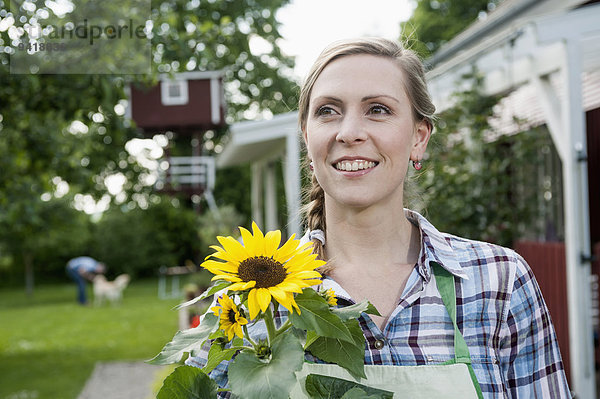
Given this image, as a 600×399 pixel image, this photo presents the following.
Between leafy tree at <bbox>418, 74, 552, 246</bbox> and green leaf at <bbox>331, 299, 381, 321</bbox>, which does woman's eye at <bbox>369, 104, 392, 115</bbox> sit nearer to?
green leaf at <bbox>331, 299, 381, 321</bbox>

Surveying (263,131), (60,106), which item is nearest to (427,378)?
(60,106)

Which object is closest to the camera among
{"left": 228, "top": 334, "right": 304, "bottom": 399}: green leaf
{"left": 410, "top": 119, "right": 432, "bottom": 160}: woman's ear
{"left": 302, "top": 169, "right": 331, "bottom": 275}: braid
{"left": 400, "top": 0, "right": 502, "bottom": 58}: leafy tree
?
{"left": 228, "top": 334, "right": 304, "bottom": 399}: green leaf

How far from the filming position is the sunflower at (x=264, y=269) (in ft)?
3.44

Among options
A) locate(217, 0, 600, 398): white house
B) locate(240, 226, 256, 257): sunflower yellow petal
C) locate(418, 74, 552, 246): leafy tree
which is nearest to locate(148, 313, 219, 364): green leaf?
locate(240, 226, 256, 257): sunflower yellow petal

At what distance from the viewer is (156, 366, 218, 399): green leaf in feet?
3.68

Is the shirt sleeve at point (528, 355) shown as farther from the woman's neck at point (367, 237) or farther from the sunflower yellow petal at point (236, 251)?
the sunflower yellow petal at point (236, 251)

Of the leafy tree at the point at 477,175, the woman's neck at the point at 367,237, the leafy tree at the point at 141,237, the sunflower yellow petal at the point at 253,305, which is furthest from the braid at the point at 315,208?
the leafy tree at the point at 141,237

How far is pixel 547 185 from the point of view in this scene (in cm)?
762

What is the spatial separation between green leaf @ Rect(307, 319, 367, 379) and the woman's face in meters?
0.47

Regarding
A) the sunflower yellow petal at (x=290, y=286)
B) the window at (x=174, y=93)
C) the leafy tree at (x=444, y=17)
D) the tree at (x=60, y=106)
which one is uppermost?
the leafy tree at (x=444, y=17)

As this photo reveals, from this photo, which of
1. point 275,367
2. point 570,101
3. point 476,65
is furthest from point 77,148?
point 275,367

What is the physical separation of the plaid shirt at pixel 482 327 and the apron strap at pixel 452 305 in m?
0.01

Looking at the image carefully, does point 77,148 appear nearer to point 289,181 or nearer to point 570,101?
point 289,181

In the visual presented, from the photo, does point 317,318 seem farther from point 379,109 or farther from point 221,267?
point 379,109
